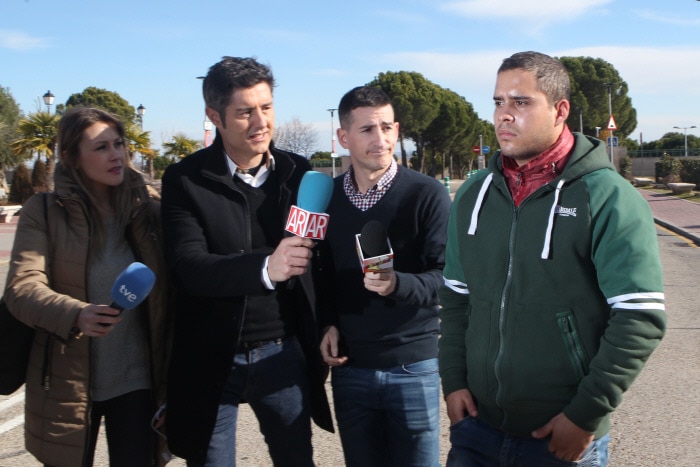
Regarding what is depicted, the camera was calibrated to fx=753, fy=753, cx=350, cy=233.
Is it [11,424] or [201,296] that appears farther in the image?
[11,424]

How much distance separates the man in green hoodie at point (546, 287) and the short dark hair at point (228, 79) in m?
0.96

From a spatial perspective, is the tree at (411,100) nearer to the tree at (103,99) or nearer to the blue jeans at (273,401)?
the tree at (103,99)

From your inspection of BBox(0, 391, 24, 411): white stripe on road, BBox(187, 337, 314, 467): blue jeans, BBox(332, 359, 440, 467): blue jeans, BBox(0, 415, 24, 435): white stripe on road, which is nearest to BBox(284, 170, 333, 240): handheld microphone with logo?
BBox(187, 337, 314, 467): blue jeans

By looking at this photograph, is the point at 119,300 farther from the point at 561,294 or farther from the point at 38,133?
the point at 38,133

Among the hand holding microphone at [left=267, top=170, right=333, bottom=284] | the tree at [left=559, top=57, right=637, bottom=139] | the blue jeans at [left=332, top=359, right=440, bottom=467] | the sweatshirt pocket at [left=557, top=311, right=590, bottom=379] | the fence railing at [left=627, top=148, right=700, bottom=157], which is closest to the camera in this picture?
the sweatshirt pocket at [left=557, top=311, right=590, bottom=379]

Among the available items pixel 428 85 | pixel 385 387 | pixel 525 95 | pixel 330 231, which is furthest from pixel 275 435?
pixel 428 85

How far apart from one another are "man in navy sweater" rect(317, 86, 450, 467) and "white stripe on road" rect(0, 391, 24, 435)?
3.18 metres

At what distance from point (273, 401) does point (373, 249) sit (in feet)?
2.41

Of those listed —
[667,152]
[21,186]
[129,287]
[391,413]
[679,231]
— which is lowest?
[679,231]

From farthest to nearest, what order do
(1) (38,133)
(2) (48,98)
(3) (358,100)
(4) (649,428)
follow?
1. (1) (38,133)
2. (2) (48,98)
3. (4) (649,428)
4. (3) (358,100)

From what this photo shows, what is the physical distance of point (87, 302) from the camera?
2.88m

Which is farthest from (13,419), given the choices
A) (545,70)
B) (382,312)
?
(545,70)

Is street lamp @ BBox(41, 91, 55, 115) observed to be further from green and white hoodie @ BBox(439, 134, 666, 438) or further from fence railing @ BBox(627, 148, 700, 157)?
fence railing @ BBox(627, 148, 700, 157)

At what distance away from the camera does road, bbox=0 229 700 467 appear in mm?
4453
